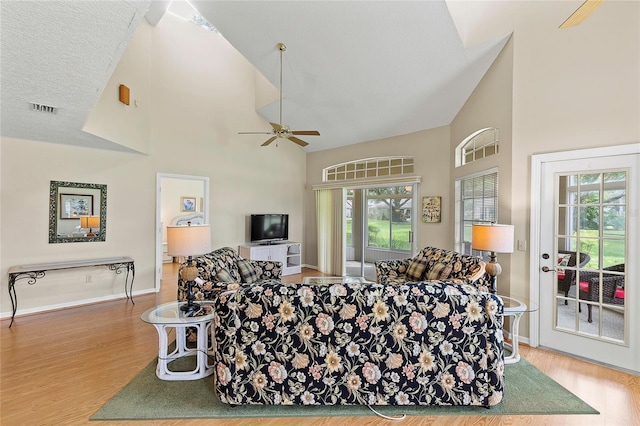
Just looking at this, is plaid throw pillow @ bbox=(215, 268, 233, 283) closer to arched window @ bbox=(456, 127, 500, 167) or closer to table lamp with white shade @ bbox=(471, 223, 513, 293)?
table lamp with white shade @ bbox=(471, 223, 513, 293)

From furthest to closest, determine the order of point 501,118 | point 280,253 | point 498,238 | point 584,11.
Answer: point 280,253, point 501,118, point 498,238, point 584,11

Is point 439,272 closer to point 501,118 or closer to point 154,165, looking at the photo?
point 501,118

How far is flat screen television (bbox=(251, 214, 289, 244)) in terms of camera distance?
6.63 meters

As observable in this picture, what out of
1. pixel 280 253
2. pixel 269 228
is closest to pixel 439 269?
pixel 280 253

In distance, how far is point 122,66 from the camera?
4.51 meters

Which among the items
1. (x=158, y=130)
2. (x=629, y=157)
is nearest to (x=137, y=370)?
(x=158, y=130)

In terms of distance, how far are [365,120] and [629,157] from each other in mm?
3825

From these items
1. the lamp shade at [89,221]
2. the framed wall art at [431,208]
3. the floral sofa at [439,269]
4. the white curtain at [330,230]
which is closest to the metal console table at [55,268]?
the lamp shade at [89,221]

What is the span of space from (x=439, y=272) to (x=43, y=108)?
4779 millimetres

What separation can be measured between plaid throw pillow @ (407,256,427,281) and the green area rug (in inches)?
67.1

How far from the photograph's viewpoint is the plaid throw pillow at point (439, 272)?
366 cm

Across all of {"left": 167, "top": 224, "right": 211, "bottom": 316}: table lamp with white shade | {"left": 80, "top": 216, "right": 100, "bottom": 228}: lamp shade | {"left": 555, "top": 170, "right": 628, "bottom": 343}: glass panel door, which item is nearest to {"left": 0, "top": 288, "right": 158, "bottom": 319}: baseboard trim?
{"left": 80, "top": 216, "right": 100, "bottom": 228}: lamp shade

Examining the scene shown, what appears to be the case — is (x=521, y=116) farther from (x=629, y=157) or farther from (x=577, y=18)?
(x=577, y=18)

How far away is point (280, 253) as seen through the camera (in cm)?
682
